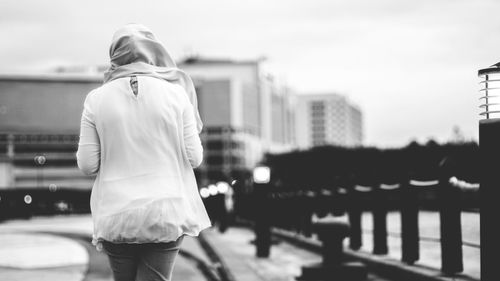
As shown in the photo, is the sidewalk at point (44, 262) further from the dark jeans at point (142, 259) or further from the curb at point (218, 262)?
the dark jeans at point (142, 259)

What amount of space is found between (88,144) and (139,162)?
0.85ft

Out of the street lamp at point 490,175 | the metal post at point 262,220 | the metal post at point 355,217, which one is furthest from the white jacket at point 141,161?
Answer: the metal post at point 262,220

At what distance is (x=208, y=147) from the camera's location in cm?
18825

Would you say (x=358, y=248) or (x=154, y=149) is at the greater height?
(x=154, y=149)

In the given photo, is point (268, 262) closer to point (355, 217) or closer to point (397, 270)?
point (355, 217)

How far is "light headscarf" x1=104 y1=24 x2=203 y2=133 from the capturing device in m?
3.48

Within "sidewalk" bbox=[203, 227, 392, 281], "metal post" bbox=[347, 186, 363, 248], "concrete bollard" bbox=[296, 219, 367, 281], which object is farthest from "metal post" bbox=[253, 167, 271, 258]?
"concrete bollard" bbox=[296, 219, 367, 281]

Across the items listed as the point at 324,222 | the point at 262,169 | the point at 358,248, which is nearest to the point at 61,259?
the point at 262,169

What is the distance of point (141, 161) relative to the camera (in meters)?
3.30

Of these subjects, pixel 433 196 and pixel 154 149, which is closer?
pixel 154 149

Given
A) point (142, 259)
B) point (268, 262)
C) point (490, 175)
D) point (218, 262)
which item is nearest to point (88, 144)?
point (142, 259)

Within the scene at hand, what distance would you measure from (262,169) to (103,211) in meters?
9.84

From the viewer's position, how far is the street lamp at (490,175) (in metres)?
3.89

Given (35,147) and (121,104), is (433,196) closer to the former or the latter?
(121,104)
